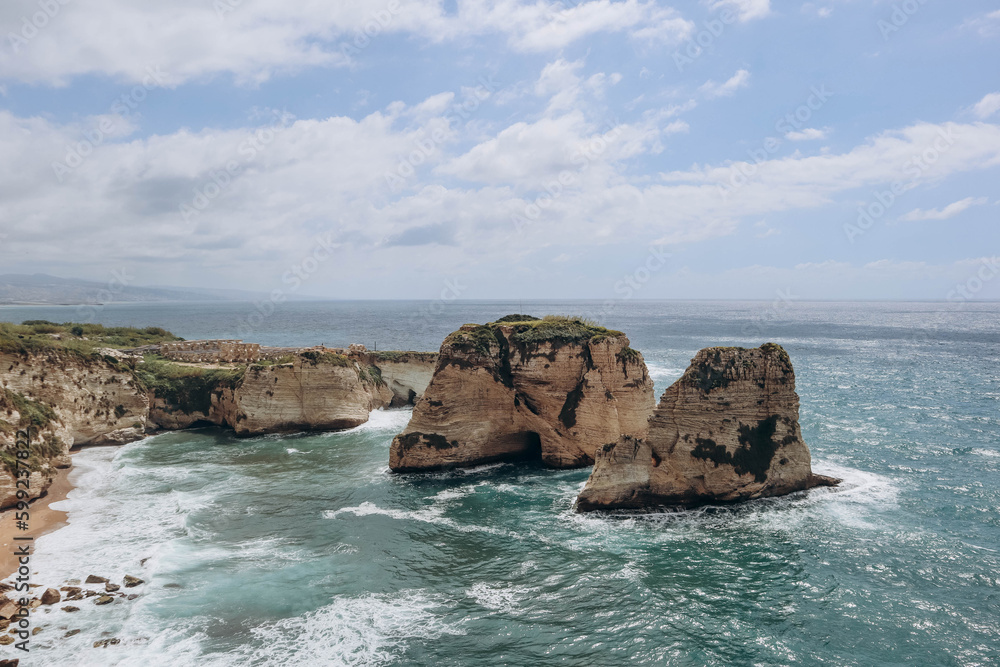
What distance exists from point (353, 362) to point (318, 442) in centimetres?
767

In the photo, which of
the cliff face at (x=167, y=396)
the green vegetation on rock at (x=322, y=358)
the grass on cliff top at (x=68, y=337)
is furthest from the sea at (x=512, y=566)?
the green vegetation on rock at (x=322, y=358)

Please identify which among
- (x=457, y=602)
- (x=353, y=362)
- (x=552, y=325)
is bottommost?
(x=457, y=602)

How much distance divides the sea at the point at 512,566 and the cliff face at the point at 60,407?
85.7 inches

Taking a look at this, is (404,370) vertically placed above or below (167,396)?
above

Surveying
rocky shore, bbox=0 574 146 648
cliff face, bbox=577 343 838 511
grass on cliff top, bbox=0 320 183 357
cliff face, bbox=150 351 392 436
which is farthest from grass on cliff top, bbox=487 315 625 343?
grass on cliff top, bbox=0 320 183 357

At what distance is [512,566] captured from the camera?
19.3 meters

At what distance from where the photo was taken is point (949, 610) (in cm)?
1605

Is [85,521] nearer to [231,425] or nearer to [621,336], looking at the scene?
[231,425]

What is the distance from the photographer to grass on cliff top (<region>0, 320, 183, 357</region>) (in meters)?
33.3

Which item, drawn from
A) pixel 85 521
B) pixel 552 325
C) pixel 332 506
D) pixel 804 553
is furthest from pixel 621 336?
pixel 85 521

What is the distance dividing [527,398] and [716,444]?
→ 1142 cm

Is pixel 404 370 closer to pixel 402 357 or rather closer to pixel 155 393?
pixel 402 357

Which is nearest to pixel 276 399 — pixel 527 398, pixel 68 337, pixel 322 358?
pixel 322 358

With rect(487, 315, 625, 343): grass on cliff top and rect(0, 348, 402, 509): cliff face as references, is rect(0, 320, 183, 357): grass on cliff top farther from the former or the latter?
rect(487, 315, 625, 343): grass on cliff top
